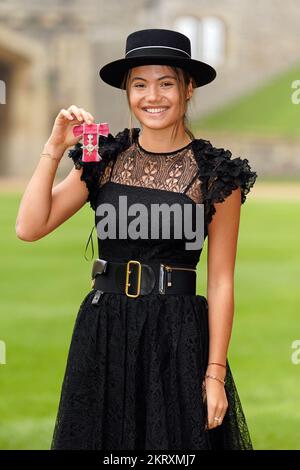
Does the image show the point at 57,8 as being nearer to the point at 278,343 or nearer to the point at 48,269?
the point at 48,269

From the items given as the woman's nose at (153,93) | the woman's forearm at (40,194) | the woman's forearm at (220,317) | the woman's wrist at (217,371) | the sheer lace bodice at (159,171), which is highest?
the woman's nose at (153,93)

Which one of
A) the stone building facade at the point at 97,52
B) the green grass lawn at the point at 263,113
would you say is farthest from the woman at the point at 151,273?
the green grass lawn at the point at 263,113

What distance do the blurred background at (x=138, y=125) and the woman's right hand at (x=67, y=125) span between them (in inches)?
113

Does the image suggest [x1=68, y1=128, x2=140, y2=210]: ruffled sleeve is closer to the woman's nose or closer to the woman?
the woman

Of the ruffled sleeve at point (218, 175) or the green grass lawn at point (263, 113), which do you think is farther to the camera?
the green grass lawn at point (263, 113)

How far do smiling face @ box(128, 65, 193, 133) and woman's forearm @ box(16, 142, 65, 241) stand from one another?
11.2 inches

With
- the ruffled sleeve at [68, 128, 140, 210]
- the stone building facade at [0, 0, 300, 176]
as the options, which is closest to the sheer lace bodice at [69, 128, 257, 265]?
the ruffled sleeve at [68, 128, 140, 210]

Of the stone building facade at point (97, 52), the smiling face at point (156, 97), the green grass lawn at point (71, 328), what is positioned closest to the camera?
the smiling face at point (156, 97)

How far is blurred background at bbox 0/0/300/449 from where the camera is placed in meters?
7.21

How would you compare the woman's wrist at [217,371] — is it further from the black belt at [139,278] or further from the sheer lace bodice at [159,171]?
the sheer lace bodice at [159,171]

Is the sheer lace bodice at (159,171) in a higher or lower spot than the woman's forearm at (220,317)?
higher

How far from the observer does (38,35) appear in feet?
122

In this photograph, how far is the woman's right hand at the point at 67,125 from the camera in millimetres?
3064

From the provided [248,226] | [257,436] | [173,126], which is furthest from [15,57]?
[173,126]
